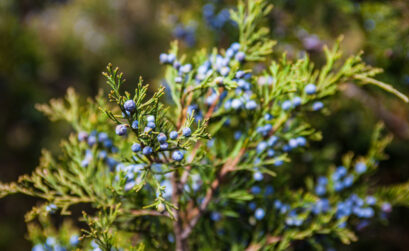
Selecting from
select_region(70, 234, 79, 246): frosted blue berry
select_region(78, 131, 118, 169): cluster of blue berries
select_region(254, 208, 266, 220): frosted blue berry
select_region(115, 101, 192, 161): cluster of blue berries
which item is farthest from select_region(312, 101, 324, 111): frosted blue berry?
select_region(70, 234, 79, 246): frosted blue berry

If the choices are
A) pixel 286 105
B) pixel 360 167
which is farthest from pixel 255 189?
pixel 360 167

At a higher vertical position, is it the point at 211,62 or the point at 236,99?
the point at 211,62

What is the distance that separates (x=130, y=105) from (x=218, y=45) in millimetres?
1541

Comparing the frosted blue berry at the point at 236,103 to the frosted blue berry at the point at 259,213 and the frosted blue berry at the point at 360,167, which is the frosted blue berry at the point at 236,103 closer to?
the frosted blue berry at the point at 259,213

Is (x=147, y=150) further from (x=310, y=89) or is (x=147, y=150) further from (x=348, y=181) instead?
(x=348, y=181)

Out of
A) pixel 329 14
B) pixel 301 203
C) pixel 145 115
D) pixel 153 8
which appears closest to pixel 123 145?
pixel 145 115

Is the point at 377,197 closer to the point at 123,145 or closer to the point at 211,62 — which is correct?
the point at 211,62

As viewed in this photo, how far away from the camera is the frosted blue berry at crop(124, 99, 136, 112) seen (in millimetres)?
794

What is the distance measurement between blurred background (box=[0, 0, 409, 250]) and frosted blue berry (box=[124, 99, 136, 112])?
51.9 inches

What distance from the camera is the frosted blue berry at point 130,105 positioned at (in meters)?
0.79

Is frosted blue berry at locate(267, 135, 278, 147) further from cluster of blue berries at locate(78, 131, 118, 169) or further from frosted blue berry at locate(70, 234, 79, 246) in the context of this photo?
frosted blue berry at locate(70, 234, 79, 246)

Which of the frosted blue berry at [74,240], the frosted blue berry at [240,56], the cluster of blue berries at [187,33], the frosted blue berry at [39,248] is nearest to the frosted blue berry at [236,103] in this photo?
the frosted blue berry at [240,56]

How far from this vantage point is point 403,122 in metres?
2.20

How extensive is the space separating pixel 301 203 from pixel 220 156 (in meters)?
0.36
